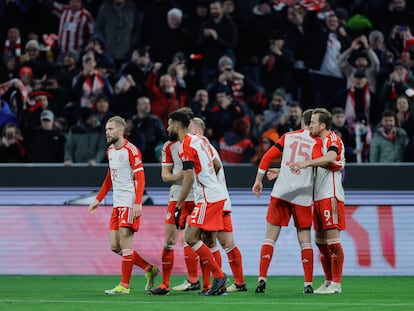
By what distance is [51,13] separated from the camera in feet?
75.7

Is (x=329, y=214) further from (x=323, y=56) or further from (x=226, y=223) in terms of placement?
(x=323, y=56)

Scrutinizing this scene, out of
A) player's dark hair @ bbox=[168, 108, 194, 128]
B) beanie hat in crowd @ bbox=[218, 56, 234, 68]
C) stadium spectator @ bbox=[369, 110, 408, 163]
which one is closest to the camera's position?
player's dark hair @ bbox=[168, 108, 194, 128]

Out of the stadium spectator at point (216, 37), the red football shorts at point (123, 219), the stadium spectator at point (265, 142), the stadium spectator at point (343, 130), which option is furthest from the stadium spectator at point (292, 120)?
the red football shorts at point (123, 219)

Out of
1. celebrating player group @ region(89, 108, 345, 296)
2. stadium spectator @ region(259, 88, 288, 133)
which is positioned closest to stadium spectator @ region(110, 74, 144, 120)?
stadium spectator @ region(259, 88, 288, 133)

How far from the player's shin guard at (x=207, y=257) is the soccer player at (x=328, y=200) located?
1.39m

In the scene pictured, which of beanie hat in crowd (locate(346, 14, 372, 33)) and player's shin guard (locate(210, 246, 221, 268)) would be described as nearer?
player's shin guard (locate(210, 246, 221, 268))

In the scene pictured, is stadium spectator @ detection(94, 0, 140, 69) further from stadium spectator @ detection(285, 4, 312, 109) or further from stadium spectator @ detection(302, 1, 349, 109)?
stadium spectator @ detection(302, 1, 349, 109)

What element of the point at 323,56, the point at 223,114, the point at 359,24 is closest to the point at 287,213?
the point at 223,114

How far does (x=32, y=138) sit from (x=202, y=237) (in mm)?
7304

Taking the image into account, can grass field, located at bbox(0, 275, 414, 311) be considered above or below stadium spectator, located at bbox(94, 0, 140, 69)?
below

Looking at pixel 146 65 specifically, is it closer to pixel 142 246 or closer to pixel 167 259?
pixel 142 246

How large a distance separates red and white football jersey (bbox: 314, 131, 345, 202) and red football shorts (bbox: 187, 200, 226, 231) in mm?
1414

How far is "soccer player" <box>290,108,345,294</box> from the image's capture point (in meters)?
12.4

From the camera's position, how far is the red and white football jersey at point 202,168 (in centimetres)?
1185
